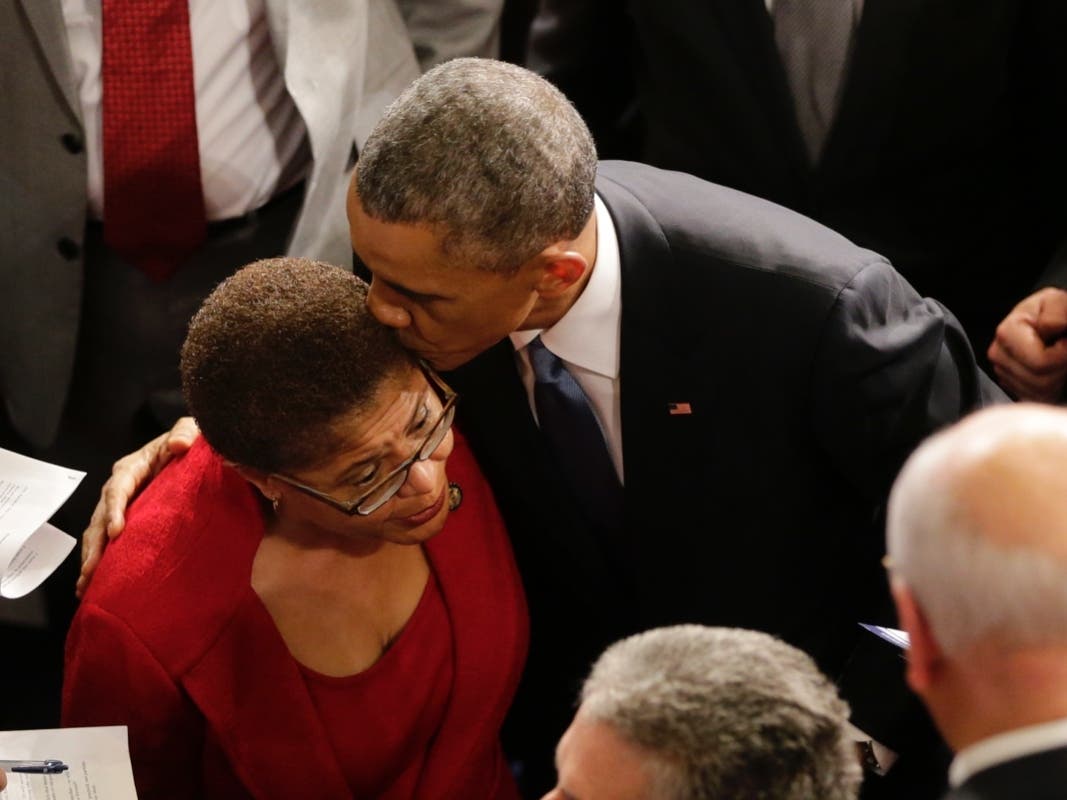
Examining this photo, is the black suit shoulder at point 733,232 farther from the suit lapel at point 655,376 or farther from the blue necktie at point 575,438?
the blue necktie at point 575,438

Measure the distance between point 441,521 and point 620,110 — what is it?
1.20 metres

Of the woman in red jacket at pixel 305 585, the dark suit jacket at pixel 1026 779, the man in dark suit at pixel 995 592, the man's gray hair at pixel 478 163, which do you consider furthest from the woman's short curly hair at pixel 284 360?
the dark suit jacket at pixel 1026 779

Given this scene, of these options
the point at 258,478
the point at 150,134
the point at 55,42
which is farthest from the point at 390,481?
the point at 55,42

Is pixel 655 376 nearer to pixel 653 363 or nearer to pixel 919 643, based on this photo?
pixel 653 363

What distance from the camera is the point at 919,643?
110 centimetres

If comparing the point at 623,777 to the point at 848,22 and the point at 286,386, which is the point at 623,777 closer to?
the point at 286,386

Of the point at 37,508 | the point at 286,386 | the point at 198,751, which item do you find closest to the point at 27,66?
the point at 37,508

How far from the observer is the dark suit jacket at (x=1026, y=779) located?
3.43ft

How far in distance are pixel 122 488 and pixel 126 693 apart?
0.34 metres

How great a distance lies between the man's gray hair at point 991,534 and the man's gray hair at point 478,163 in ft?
2.40

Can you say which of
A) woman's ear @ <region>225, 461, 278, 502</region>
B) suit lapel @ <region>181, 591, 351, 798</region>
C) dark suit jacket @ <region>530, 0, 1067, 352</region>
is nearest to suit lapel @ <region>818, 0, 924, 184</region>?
dark suit jacket @ <region>530, 0, 1067, 352</region>

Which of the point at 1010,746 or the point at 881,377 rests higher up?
the point at 1010,746

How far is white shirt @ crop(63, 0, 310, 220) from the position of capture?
249 cm

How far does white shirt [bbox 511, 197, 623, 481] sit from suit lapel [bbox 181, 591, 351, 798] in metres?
0.56
